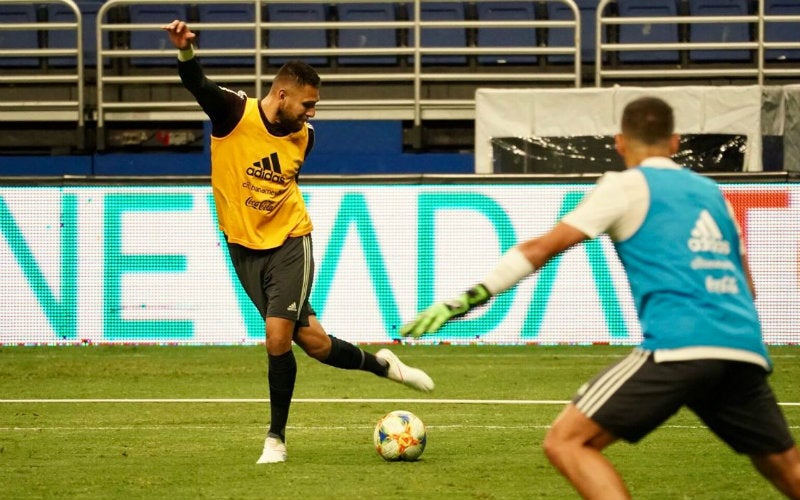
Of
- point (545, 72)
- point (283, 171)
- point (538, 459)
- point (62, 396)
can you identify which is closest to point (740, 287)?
point (538, 459)

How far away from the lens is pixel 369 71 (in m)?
17.5

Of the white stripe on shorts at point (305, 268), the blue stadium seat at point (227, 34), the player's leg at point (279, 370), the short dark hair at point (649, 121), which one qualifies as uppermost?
the blue stadium seat at point (227, 34)

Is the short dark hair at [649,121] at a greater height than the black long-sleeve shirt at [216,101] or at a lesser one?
lesser

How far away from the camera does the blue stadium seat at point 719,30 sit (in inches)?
688

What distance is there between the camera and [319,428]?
877 cm

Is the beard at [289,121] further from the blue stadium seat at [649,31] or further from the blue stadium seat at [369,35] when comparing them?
the blue stadium seat at [649,31]

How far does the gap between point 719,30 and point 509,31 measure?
277cm

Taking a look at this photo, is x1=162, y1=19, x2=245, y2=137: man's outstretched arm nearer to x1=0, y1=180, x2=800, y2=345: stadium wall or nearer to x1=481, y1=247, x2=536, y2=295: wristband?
x1=481, y1=247, x2=536, y2=295: wristband

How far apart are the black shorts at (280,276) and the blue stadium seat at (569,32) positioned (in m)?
10.4

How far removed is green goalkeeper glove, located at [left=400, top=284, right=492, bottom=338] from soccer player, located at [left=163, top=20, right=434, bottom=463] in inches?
113

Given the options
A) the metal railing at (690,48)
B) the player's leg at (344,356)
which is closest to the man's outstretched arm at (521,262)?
the player's leg at (344,356)

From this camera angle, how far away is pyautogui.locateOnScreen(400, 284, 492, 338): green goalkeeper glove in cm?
473

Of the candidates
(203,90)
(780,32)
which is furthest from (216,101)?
(780,32)

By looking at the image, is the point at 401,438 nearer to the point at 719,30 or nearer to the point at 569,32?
the point at 569,32
